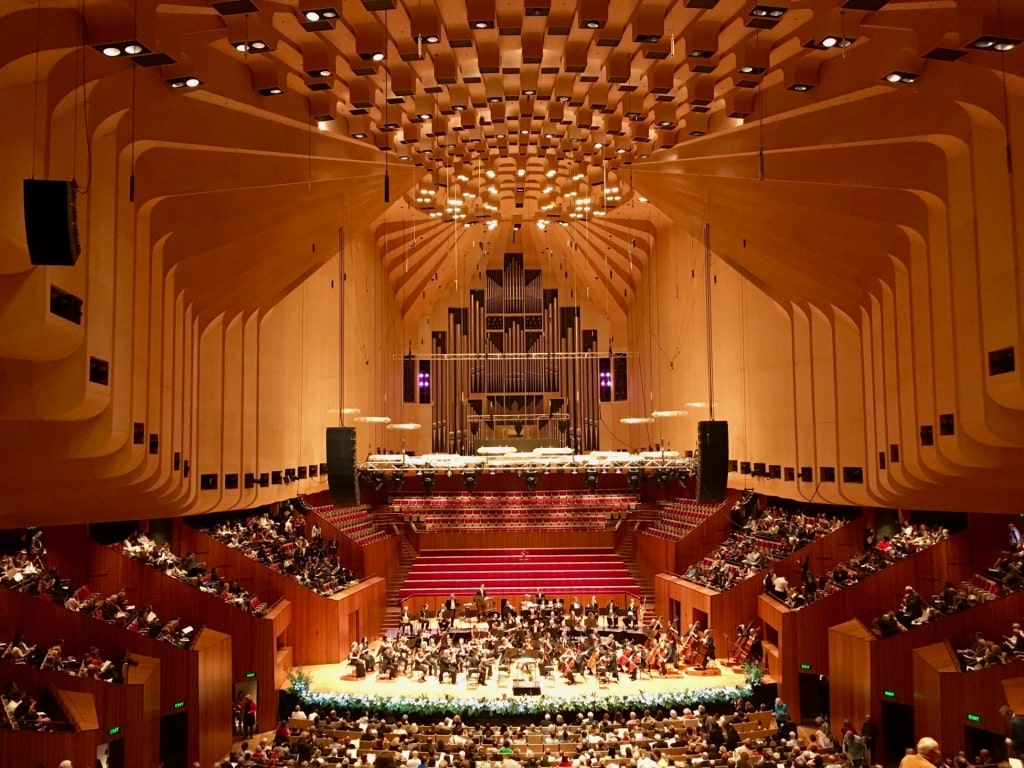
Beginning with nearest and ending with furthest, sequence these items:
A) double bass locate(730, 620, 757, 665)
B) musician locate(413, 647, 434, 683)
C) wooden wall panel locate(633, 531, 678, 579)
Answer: musician locate(413, 647, 434, 683), double bass locate(730, 620, 757, 665), wooden wall panel locate(633, 531, 678, 579)

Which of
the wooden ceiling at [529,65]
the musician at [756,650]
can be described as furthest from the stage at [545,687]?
the wooden ceiling at [529,65]

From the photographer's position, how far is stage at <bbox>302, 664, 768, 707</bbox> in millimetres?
12594

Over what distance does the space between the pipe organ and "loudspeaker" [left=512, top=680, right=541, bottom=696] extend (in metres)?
9.60

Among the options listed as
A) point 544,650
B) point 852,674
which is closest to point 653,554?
point 544,650

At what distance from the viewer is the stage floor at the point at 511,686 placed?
12969mm

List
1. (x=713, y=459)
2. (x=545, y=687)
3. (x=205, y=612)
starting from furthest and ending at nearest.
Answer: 1. (x=545, y=687)
2. (x=205, y=612)
3. (x=713, y=459)

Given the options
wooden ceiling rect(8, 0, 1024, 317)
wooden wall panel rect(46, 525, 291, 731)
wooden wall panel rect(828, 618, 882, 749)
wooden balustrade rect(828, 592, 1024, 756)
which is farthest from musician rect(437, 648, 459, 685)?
wooden ceiling rect(8, 0, 1024, 317)

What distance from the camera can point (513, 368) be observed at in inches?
891

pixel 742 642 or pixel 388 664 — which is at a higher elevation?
pixel 742 642

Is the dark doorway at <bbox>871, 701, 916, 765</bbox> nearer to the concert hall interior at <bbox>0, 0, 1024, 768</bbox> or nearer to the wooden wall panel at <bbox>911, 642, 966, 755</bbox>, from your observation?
the concert hall interior at <bbox>0, 0, 1024, 768</bbox>

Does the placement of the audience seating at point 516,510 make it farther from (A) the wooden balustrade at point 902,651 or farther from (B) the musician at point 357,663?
(A) the wooden balustrade at point 902,651

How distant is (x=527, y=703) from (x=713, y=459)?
4.38 meters

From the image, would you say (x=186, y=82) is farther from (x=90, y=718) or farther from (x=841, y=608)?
(x=841, y=608)

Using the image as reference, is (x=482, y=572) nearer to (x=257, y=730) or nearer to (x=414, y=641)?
(x=414, y=641)
